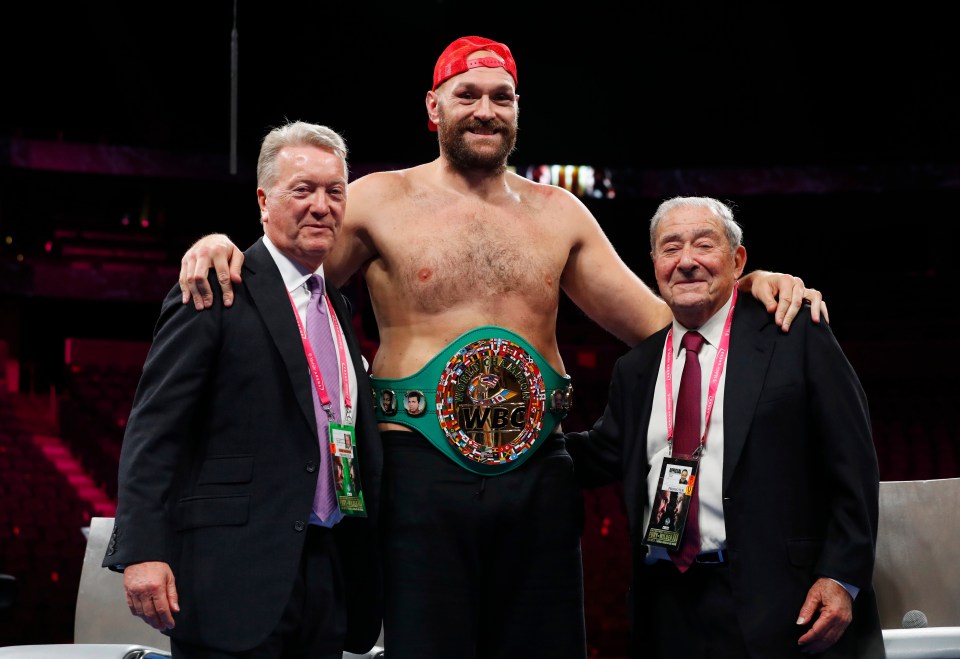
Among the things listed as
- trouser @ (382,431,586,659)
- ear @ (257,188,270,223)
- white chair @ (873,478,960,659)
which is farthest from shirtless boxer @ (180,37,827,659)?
white chair @ (873,478,960,659)

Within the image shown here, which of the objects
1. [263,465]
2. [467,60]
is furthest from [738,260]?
[263,465]

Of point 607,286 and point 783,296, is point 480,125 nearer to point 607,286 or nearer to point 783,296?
point 607,286

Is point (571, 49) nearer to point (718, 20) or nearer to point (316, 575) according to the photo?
point (718, 20)

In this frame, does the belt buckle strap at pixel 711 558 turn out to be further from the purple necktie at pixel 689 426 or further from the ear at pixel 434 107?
the ear at pixel 434 107

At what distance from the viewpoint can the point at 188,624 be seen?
193cm

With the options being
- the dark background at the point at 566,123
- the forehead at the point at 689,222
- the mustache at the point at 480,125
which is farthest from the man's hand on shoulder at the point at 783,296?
the dark background at the point at 566,123

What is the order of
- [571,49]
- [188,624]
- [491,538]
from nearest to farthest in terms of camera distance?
[188,624] < [491,538] < [571,49]

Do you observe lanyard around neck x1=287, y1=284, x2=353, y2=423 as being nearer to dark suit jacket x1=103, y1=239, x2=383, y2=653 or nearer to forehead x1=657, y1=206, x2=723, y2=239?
dark suit jacket x1=103, y1=239, x2=383, y2=653

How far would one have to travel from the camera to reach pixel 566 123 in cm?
1123

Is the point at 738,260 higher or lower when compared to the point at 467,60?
lower

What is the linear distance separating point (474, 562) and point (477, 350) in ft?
1.57

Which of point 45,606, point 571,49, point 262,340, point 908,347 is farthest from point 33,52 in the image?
point 262,340

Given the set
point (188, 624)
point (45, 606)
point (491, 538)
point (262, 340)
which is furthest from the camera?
point (45, 606)

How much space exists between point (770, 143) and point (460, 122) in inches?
370
